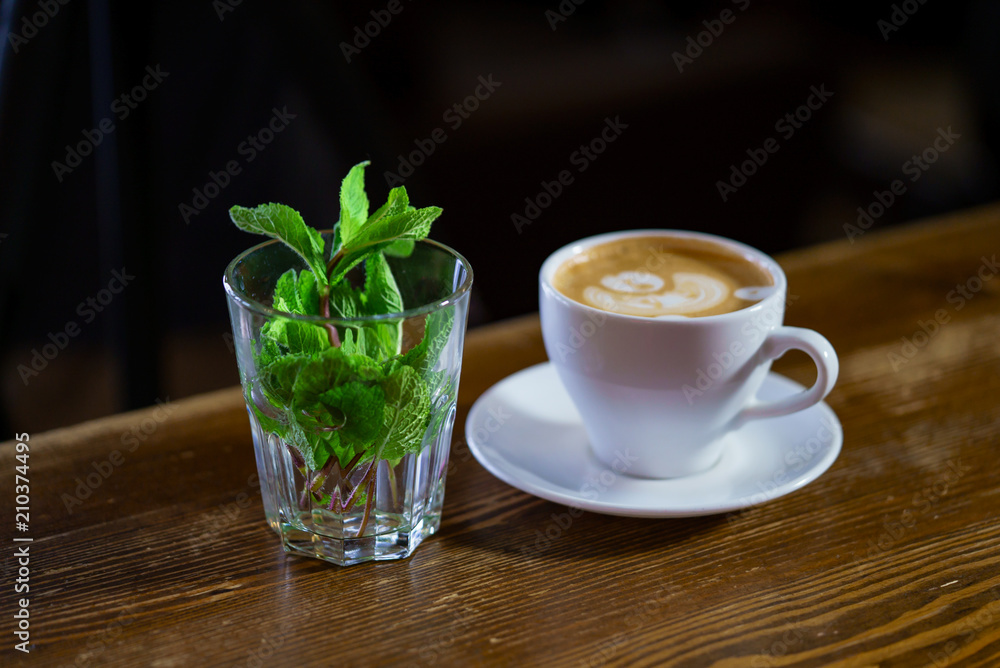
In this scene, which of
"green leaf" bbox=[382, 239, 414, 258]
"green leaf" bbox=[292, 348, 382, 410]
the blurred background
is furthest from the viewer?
the blurred background

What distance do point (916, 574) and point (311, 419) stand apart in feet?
1.30

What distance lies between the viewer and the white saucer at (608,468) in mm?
667

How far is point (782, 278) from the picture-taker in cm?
73

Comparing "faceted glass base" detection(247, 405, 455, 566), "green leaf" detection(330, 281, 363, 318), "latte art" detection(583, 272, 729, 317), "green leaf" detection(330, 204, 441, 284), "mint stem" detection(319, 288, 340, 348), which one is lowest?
"faceted glass base" detection(247, 405, 455, 566)

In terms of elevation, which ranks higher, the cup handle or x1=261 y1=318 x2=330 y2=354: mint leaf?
x1=261 y1=318 x2=330 y2=354: mint leaf

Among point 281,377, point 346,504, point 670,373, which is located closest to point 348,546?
point 346,504

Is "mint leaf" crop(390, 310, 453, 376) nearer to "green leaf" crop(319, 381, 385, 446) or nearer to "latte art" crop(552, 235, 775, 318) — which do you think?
"green leaf" crop(319, 381, 385, 446)

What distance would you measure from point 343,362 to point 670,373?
0.25m

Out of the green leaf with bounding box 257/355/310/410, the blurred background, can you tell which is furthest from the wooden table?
the blurred background

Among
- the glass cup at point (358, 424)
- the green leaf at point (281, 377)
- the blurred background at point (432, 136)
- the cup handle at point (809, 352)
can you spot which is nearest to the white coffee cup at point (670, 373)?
the cup handle at point (809, 352)

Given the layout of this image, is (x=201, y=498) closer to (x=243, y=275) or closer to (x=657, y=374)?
(x=243, y=275)

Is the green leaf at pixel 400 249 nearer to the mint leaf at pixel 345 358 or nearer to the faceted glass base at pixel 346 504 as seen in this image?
the mint leaf at pixel 345 358

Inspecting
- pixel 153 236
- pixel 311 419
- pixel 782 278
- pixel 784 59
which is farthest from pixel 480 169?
pixel 311 419

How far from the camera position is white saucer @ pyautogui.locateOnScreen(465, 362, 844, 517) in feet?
2.19
